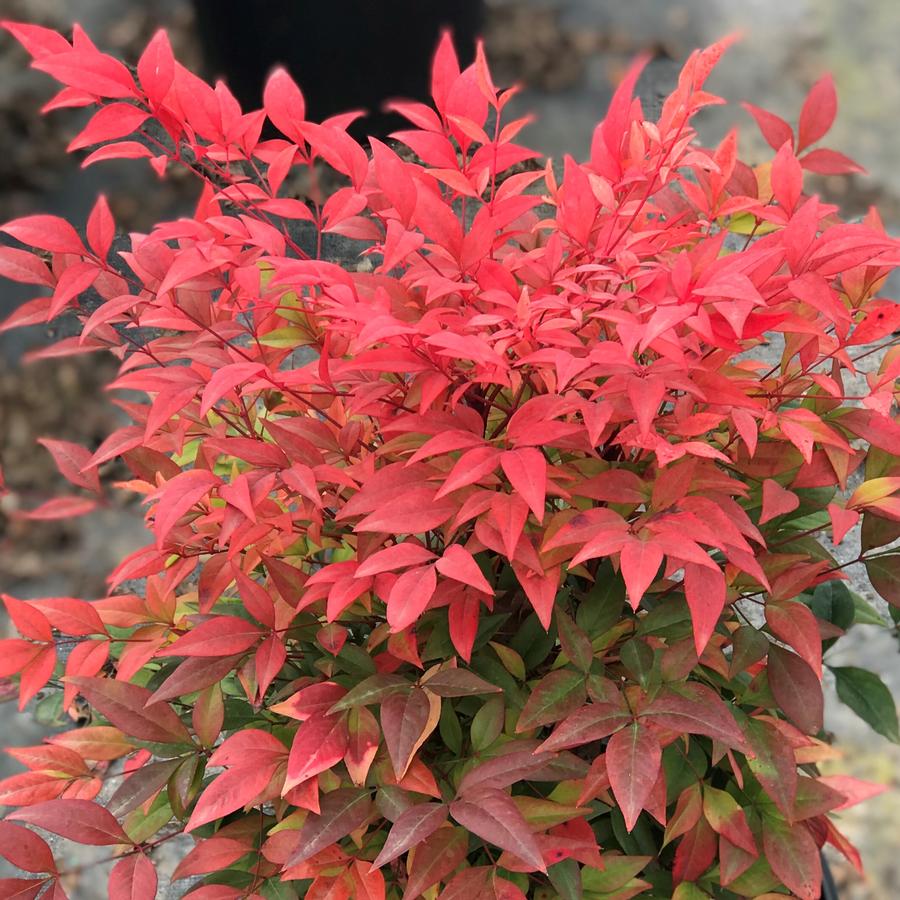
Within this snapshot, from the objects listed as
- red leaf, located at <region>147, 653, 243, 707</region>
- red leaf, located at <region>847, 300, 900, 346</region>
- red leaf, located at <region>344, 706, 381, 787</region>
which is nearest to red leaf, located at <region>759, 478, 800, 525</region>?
red leaf, located at <region>847, 300, 900, 346</region>

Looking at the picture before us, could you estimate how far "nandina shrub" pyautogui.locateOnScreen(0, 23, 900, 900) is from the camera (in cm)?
72

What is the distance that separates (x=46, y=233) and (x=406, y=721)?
0.47m

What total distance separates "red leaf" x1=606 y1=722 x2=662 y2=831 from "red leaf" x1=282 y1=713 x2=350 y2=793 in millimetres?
203

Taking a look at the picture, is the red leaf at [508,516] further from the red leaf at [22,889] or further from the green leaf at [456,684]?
the red leaf at [22,889]

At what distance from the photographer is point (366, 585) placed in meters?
0.79

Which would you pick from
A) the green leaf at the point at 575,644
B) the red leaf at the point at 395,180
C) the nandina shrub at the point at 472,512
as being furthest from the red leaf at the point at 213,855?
the red leaf at the point at 395,180

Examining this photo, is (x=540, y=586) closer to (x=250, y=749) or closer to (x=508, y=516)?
(x=508, y=516)

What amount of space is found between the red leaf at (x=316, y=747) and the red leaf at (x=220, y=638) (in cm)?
9

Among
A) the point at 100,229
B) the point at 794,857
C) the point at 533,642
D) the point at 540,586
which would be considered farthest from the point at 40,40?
the point at 794,857

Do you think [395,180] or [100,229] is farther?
[100,229]

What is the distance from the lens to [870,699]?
0.99m

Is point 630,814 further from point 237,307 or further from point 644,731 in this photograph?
point 237,307

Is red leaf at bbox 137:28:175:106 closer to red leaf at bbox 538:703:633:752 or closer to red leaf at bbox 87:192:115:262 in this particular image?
red leaf at bbox 87:192:115:262

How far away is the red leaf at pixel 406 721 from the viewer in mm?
748
